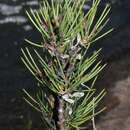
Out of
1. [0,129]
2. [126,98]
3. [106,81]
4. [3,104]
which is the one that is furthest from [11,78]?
[126,98]

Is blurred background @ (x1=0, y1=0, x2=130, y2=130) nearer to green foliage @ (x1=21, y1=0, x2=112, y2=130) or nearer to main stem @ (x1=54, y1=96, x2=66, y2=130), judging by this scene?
main stem @ (x1=54, y1=96, x2=66, y2=130)

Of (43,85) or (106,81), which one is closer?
(43,85)

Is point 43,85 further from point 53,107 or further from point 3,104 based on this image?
point 3,104

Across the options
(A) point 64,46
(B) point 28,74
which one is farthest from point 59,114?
(B) point 28,74

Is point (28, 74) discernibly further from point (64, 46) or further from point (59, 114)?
point (64, 46)

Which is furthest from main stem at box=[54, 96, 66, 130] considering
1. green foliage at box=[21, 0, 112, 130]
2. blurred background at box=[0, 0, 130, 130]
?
blurred background at box=[0, 0, 130, 130]
